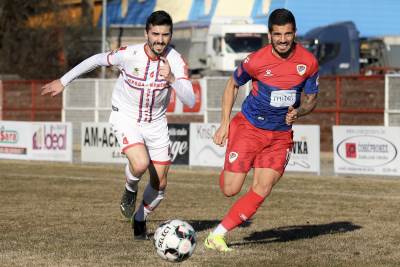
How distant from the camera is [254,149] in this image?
1050 cm

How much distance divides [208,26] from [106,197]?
24.3 metres

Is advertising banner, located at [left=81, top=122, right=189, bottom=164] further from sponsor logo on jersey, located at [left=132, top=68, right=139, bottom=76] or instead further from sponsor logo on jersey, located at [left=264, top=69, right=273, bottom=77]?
sponsor logo on jersey, located at [left=264, top=69, right=273, bottom=77]

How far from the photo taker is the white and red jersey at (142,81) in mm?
11250

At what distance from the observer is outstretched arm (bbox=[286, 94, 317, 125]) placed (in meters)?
10.2

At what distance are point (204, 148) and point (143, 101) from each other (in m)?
14.0

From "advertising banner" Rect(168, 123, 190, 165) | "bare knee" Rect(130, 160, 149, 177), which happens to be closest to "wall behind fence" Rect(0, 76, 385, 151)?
"advertising banner" Rect(168, 123, 190, 165)

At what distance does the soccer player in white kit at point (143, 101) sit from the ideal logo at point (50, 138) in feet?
53.8

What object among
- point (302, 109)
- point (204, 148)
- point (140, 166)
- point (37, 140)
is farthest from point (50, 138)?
point (302, 109)

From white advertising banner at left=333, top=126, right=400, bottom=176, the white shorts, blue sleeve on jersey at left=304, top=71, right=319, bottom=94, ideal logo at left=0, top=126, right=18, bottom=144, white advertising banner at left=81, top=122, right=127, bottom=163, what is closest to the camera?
blue sleeve on jersey at left=304, top=71, right=319, bottom=94

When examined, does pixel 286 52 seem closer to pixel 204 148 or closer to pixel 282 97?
pixel 282 97

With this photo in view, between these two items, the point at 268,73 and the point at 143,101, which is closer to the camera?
the point at 268,73

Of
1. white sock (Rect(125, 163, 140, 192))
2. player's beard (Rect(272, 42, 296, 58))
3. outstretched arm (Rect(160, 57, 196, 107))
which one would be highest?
player's beard (Rect(272, 42, 296, 58))

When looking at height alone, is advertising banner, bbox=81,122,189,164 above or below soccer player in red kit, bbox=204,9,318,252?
below

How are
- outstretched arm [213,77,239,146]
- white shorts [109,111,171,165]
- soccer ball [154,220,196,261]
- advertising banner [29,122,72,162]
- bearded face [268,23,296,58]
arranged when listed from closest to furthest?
soccer ball [154,220,196,261] < bearded face [268,23,296,58] < outstretched arm [213,77,239,146] < white shorts [109,111,171,165] < advertising banner [29,122,72,162]
